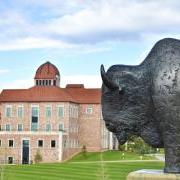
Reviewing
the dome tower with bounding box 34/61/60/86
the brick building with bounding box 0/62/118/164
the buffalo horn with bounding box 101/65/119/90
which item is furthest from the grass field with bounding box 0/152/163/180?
the dome tower with bounding box 34/61/60/86

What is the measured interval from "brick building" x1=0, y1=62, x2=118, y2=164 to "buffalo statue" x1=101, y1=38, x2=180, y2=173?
211ft

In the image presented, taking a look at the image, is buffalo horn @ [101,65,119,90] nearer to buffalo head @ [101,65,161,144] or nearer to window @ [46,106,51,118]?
buffalo head @ [101,65,161,144]

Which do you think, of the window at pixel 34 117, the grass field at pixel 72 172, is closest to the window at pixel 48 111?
the window at pixel 34 117

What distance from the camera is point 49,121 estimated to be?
255 ft

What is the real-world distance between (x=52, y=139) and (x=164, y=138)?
2639 inches

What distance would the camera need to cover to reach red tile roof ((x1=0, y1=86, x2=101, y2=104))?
255 ft

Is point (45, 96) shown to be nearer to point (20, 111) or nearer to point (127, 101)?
point (20, 111)

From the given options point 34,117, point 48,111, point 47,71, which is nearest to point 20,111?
point 34,117

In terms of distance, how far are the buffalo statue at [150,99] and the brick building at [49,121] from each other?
64.2 m

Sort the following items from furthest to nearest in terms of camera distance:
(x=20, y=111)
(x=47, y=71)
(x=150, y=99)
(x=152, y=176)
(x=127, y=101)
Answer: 1. (x=47, y=71)
2. (x=20, y=111)
3. (x=127, y=101)
4. (x=150, y=99)
5. (x=152, y=176)

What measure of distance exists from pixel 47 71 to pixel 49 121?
9.37 meters

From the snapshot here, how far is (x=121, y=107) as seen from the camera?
6.63 metres

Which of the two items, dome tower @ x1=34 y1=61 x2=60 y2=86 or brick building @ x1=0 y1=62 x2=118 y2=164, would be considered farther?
dome tower @ x1=34 y1=61 x2=60 y2=86

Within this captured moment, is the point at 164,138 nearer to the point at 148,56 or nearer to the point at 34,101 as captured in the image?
the point at 148,56
